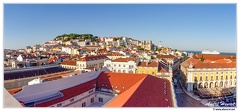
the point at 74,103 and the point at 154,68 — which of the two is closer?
the point at 74,103

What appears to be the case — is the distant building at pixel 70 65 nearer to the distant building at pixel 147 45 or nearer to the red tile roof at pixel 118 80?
the red tile roof at pixel 118 80

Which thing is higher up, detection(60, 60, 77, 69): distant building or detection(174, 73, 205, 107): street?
detection(60, 60, 77, 69): distant building

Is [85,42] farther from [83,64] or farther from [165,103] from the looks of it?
[165,103]

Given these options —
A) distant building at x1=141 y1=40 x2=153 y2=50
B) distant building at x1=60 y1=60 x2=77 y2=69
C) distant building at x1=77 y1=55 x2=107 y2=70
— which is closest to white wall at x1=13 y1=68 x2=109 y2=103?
distant building at x1=77 y1=55 x2=107 y2=70

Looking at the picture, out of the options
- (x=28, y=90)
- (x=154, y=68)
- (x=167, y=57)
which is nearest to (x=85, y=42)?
(x=167, y=57)

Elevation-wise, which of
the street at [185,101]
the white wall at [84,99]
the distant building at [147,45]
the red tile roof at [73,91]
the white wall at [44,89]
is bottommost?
the street at [185,101]

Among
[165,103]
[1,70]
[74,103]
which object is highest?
[1,70]

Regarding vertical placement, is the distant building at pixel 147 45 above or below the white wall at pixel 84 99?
above

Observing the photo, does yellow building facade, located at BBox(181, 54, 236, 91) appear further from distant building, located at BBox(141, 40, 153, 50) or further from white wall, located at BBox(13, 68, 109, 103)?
distant building, located at BBox(141, 40, 153, 50)

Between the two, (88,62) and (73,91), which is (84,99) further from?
(88,62)

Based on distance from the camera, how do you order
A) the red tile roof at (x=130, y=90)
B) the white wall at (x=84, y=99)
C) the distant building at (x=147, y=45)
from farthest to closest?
the distant building at (x=147, y=45) → the white wall at (x=84, y=99) → the red tile roof at (x=130, y=90)

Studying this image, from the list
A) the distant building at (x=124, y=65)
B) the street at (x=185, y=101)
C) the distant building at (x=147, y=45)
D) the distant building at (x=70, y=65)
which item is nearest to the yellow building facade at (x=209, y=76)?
the street at (x=185, y=101)
